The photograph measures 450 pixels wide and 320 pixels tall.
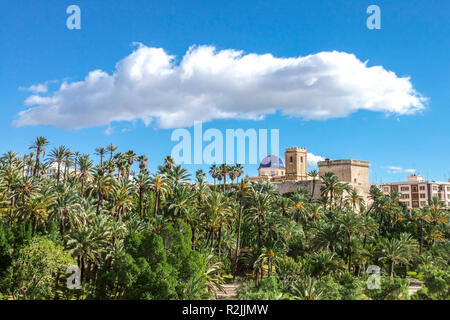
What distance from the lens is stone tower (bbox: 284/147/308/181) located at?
11862 centimetres

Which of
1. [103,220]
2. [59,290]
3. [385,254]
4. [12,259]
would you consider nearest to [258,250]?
[385,254]

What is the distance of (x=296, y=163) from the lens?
119m

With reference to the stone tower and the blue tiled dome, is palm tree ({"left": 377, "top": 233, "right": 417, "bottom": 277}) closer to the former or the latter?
the stone tower

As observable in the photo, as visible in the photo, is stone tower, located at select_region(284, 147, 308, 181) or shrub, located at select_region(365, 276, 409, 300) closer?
shrub, located at select_region(365, 276, 409, 300)

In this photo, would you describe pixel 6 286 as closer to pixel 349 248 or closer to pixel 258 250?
pixel 258 250

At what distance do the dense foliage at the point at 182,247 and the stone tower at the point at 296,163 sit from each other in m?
45.9

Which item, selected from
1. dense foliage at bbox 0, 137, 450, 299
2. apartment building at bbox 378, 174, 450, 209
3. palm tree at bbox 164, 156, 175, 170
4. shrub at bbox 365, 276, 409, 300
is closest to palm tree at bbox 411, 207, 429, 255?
dense foliage at bbox 0, 137, 450, 299

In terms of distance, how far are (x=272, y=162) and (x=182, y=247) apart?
323ft

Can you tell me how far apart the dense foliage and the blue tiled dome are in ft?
217

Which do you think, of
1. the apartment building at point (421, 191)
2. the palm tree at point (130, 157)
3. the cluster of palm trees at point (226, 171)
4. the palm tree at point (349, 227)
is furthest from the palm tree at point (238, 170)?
the apartment building at point (421, 191)

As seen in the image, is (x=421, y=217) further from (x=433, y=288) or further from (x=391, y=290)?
(x=391, y=290)

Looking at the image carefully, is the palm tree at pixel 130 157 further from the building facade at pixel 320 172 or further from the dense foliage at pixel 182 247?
the building facade at pixel 320 172

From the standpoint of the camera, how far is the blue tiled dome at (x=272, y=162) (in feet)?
454

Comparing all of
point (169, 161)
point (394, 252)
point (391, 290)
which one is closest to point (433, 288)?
point (391, 290)
